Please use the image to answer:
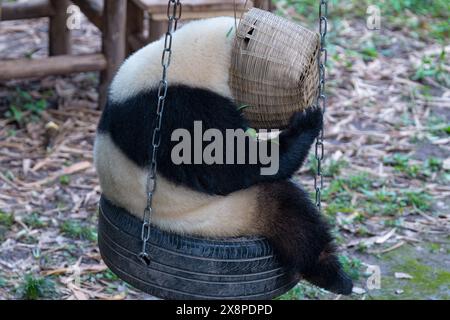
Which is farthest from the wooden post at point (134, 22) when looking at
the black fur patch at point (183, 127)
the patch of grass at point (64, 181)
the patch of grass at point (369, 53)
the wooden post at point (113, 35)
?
the black fur patch at point (183, 127)

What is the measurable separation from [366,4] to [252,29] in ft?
17.6

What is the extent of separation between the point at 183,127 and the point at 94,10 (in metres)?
3.43

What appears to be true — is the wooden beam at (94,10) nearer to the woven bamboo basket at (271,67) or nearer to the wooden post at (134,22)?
the wooden post at (134,22)

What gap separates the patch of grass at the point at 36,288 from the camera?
14.0 ft

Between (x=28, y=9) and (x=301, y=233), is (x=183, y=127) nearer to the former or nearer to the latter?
(x=301, y=233)

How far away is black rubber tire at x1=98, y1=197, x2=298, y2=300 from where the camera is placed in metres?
3.11

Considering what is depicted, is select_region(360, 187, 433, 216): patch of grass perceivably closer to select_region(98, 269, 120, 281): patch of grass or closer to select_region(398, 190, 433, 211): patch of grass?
select_region(398, 190, 433, 211): patch of grass

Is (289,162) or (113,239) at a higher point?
(289,162)

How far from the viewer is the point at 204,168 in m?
3.24

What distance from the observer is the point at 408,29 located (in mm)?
7945

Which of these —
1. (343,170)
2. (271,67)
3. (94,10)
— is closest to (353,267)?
(343,170)
